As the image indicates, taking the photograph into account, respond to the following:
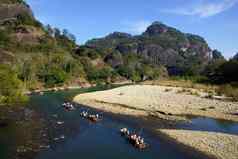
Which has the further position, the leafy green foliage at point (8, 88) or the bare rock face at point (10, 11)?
the bare rock face at point (10, 11)

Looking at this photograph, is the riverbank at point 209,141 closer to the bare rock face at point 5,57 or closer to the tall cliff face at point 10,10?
the bare rock face at point 5,57

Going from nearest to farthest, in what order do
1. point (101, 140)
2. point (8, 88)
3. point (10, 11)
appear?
point (101, 140) → point (8, 88) → point (10, 11)

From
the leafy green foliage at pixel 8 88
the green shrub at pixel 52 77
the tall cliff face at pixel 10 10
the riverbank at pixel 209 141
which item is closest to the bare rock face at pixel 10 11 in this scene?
the tall cliff face at pixel 10 10

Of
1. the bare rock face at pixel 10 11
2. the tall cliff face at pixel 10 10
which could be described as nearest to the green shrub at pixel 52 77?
the tall cliff face at pixel 10 10

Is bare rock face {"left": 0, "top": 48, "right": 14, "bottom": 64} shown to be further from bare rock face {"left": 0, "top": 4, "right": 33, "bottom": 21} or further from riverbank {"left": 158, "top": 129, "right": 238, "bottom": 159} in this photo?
riverbank {"left": 158, "top": 129, "right": 238, "bottom": 159}

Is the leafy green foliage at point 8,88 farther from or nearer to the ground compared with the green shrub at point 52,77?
nearer to the ground

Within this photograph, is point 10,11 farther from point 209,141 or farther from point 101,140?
point 209,141

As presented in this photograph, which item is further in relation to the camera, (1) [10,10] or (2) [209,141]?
(1) [10,10]

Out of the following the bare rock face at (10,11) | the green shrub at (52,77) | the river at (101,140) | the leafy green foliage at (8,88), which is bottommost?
the river at (101,140)

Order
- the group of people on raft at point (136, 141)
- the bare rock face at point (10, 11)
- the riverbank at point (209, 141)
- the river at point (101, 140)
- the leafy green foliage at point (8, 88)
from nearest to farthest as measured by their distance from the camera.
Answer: the river at point (101, 140)
the riverbank at point (209, 141)
the group of people on raft at point (136, 141)
the leafy green foliage at point (8, 88)
the bare rock face at point (10, 11)

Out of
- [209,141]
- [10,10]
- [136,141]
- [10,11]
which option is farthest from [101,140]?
[10,10]

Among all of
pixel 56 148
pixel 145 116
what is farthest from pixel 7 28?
pixel 56 148

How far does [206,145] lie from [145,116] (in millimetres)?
16213

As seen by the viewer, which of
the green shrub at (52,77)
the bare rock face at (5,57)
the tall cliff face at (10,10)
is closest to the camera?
the green shrub at (52,77)
